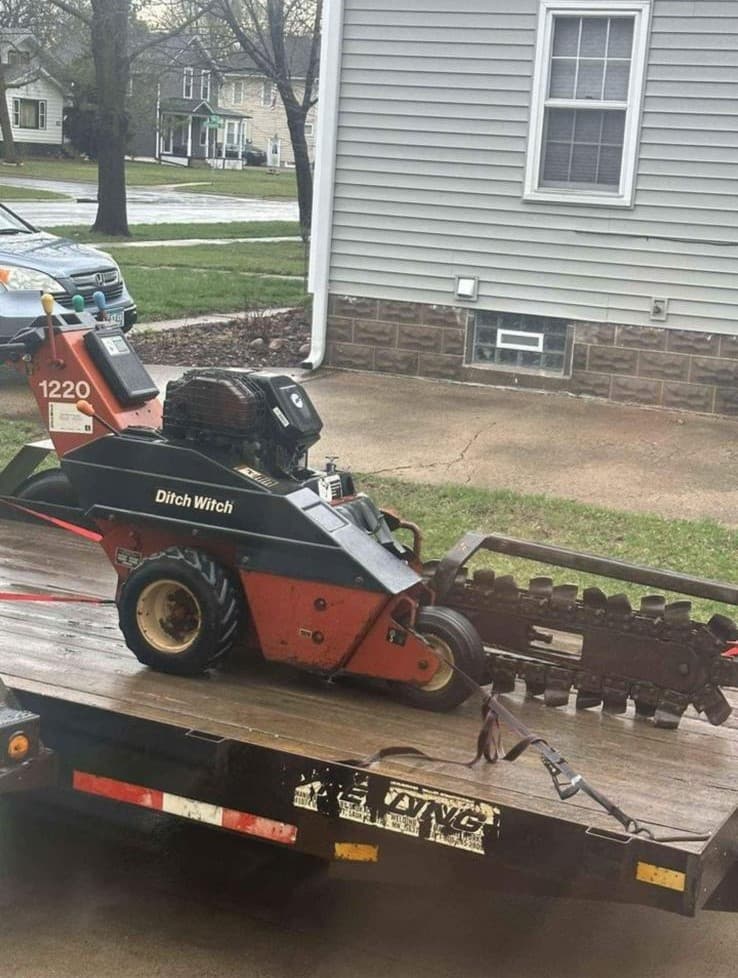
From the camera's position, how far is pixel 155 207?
36219mm

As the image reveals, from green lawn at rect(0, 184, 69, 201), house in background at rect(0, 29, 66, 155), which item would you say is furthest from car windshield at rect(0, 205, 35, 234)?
house in background at rect(0, 29, 66, 155)

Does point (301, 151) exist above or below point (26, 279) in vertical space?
above

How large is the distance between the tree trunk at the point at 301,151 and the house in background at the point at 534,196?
835 centimetres

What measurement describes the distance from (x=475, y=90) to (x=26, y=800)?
339 inches

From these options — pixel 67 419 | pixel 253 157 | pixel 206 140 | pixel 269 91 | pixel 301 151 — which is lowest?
pixel 253 157

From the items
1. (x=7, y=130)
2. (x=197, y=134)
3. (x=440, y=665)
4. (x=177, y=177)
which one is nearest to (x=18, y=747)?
(x=440, y=665)

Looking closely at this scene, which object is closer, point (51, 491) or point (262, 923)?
point (262, 923)

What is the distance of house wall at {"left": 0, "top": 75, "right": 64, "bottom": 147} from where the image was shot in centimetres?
6788

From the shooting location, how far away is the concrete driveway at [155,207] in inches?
1193

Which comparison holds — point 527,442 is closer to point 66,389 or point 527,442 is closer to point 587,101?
point 587,101

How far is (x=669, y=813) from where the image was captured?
352 cm

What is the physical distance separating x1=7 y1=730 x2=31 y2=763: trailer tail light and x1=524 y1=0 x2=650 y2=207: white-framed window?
8611 millimetres

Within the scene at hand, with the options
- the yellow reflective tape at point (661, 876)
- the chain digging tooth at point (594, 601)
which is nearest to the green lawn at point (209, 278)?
the chain digging tooth at point (594, 601)

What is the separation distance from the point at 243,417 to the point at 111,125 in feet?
74.8
